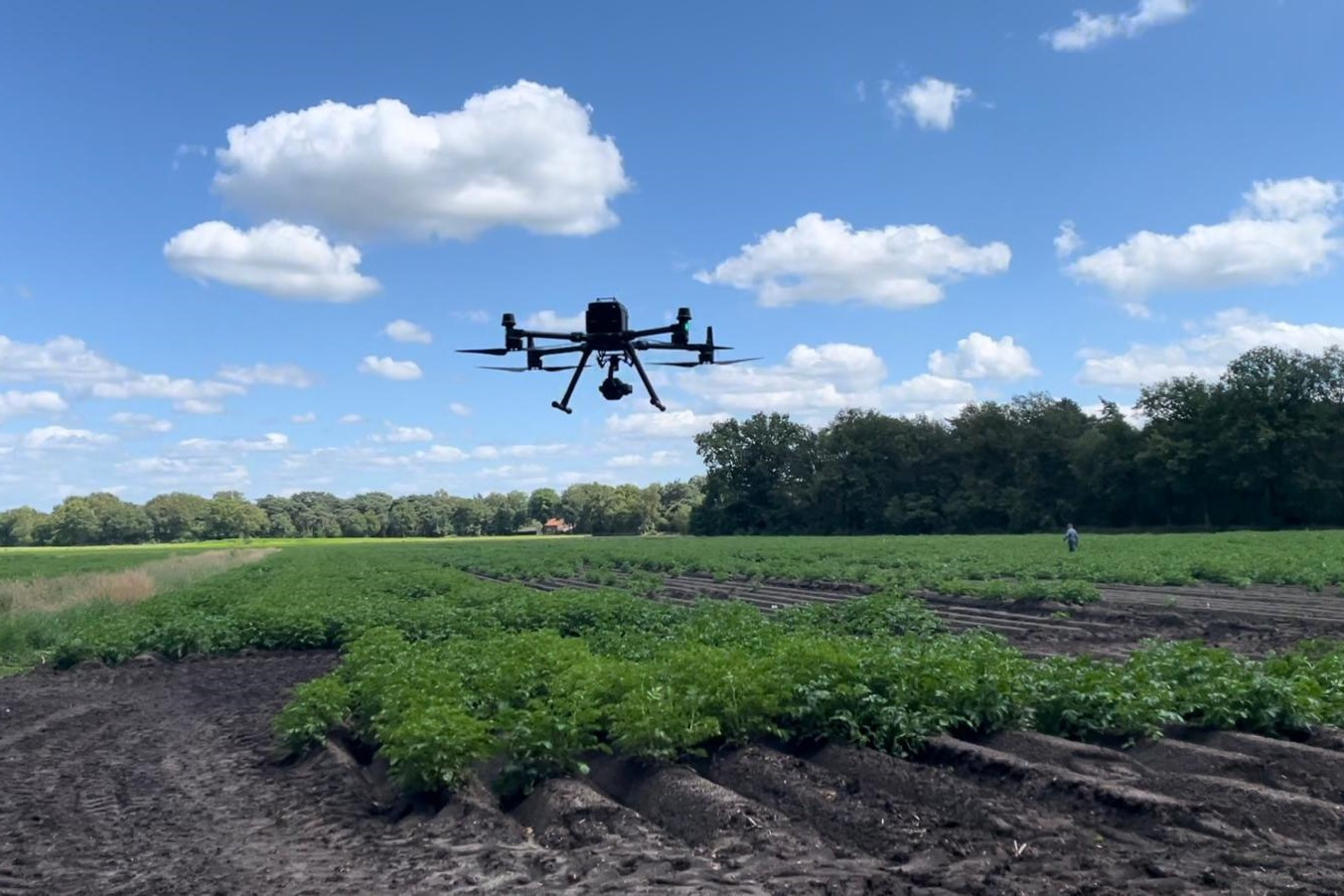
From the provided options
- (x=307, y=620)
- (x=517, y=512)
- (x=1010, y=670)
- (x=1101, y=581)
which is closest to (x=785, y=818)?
(x=1010, y=670)

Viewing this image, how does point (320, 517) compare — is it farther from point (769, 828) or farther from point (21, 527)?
point (769, 828)

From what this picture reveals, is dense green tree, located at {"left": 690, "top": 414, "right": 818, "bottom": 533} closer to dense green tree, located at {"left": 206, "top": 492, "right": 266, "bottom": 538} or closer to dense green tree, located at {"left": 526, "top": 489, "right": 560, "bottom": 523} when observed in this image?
dense green tree, located at {"left": 526, "top": 489, "right": 560, "bottom": 523}

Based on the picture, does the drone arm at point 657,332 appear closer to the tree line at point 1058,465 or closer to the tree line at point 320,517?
the tree line at point 1058,465

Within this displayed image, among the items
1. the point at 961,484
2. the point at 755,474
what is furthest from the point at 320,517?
the point at 961,484

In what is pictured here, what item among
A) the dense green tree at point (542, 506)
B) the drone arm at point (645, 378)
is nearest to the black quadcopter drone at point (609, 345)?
the drone arm at point (645, 378)

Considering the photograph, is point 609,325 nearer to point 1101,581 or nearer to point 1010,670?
point 1010,670
